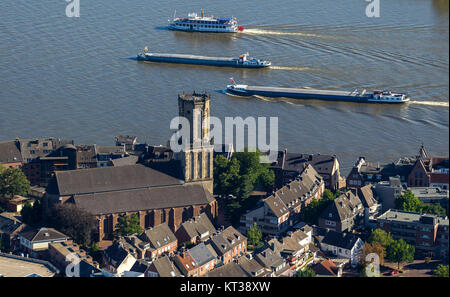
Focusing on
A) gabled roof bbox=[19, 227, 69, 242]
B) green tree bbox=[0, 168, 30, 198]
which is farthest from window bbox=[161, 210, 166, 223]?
green tree bbox=[0, 168, 30, 198]

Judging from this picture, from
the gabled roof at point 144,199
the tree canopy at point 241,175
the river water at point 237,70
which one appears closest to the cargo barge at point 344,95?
the river water at point 237,70

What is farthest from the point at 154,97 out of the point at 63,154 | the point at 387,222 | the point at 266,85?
the point at 387,222

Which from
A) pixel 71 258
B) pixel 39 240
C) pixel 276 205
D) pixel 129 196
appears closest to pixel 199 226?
pixel 129 196

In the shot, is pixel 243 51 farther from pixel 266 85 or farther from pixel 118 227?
pixel 118 227

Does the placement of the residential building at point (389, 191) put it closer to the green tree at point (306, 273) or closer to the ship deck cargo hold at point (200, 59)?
the green tree at point (306, 273)

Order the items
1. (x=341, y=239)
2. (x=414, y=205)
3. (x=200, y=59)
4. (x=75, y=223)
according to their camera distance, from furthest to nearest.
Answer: (x=200, y=59), (x=414, y=205), (x=341, y=239), (x=75, y=223)

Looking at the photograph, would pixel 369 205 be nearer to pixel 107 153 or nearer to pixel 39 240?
pixel 107 153
